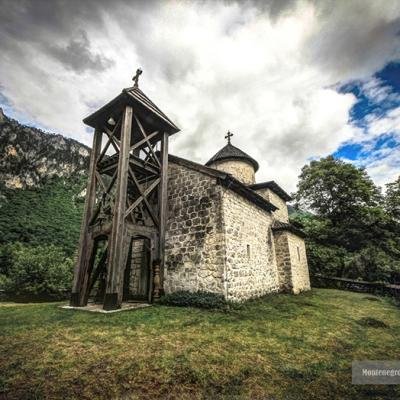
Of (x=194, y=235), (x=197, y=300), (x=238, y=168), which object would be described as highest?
(x=238, y=168)

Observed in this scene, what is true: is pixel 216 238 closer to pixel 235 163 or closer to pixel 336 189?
pixel 235 163

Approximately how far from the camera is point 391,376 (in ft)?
11.6

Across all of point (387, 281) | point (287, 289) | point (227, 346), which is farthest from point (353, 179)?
point (227, 346)

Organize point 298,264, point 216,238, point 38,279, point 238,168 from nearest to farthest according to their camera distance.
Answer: point 216,238, point 298,264, point 38,279, point 238,168

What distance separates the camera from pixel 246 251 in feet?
31.0

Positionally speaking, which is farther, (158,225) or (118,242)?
(158,225)

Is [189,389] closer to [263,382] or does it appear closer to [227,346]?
[263,382]

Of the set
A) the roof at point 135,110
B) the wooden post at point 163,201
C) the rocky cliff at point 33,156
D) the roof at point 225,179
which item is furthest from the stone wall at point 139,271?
the rocky cliff at point 33,156

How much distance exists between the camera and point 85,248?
8.27 m

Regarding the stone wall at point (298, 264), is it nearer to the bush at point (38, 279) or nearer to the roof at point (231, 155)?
the roof at point (231, 155)

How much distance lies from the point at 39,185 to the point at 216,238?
4972 centimetres

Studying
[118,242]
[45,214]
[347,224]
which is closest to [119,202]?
[118,242]

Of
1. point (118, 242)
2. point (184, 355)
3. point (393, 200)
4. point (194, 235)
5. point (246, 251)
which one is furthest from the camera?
point (393, 200)

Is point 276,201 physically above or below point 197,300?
above
